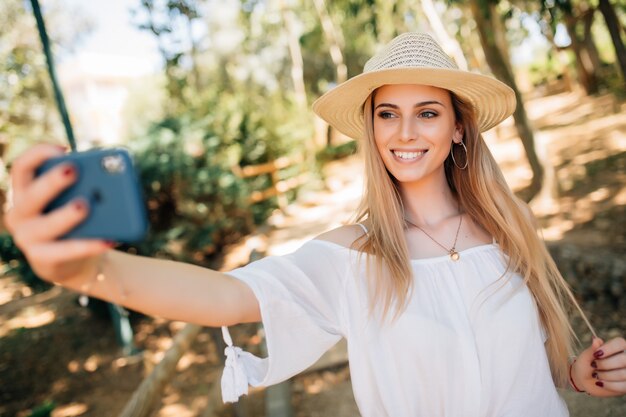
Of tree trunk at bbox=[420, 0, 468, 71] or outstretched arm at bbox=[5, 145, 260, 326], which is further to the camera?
tree trunk at bbox=[420, 0, 468, 71]

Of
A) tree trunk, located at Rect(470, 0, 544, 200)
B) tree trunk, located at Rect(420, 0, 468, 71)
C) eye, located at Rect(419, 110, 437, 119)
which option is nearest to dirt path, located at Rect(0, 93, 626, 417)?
tree trunk, located at Rect(470, 0, 544, 200)

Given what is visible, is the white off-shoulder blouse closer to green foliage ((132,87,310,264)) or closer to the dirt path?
the dirt path

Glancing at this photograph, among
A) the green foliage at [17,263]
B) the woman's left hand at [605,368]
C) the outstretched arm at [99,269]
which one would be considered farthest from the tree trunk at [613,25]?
the green foliage at [17,263]

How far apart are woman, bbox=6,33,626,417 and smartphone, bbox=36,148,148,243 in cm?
42

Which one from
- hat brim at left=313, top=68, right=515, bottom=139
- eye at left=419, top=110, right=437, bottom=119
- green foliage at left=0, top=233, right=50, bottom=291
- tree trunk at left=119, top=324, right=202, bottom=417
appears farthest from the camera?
green foliage at left=0, top=233, right=50, bottom=291

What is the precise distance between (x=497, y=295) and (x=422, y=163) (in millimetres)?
543

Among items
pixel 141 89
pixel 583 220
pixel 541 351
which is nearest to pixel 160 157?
pixel 583 220

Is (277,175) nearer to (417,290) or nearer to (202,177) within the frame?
(202,177)

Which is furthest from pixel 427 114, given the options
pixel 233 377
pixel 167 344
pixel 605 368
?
pixel 167 344

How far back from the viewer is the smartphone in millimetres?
706

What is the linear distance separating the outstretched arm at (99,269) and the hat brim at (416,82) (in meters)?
0.90

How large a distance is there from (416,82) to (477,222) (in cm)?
65

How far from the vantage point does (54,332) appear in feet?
19.2

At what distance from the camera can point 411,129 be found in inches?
64.9
